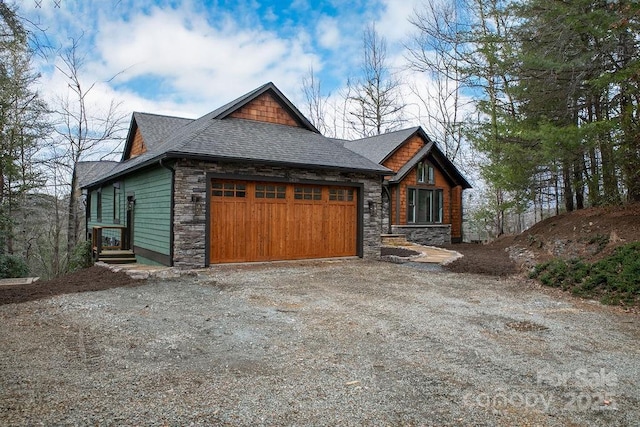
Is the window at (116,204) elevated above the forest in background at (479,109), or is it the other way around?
the forest in background at (479,109)

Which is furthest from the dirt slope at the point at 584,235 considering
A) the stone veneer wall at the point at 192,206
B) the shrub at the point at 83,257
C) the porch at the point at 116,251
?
the shrub at the point at 83,257

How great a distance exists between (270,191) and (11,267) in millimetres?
10265

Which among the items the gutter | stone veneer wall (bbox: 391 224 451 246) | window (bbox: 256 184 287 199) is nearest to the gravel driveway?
the gutter

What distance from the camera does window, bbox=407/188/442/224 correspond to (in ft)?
59.4

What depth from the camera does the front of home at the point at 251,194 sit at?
957 cm

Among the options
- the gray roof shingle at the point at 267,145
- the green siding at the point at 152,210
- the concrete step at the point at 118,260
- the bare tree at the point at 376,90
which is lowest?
the concrete step at the point at 118,260

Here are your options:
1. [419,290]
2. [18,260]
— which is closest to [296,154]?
[419,290]

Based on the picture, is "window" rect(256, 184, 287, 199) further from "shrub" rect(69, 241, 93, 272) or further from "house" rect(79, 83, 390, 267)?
"shrub" rect(69, 241, 93, 272)

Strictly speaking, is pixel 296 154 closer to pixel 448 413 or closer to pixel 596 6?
pixel 596 6

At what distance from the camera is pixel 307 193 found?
1132 centimetres

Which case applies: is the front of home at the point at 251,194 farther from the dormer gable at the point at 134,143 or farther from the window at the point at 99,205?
the window at the point at 99,205

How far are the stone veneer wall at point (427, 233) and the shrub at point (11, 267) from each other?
1403 cm

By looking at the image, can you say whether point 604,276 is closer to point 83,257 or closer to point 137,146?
point 137,146

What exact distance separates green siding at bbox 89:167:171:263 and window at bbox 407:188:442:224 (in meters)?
10.9
